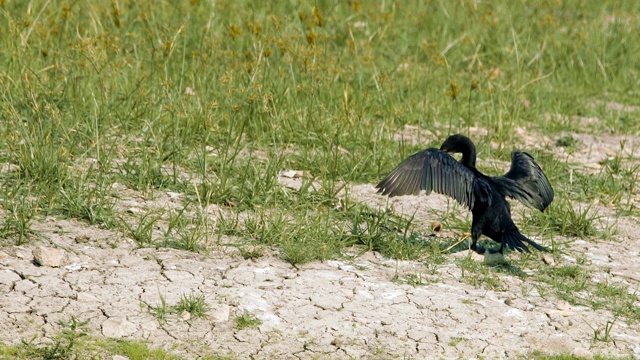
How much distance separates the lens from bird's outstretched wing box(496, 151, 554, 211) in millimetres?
5695

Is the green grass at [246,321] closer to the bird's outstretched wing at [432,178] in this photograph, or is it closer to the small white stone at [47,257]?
the small white stone at [47,257]

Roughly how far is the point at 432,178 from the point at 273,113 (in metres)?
1.98

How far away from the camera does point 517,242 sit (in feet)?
17.6

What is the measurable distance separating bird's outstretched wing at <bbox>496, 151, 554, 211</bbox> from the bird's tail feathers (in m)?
0.30

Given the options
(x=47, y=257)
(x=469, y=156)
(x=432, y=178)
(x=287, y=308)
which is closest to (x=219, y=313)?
(x=287, y=308)

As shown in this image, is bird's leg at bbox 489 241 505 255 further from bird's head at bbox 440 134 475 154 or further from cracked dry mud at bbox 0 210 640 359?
bird's head at bbox 440 134 475 154

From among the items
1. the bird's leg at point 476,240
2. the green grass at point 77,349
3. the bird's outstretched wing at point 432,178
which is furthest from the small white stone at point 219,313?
the bird's leg at point 476,240

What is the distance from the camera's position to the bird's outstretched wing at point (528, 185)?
570cm

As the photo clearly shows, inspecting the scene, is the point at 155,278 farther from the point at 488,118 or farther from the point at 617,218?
the point at 488,118

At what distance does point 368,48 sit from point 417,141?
1188 mm

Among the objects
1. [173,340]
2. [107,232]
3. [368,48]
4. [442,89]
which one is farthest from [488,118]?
[173,340]

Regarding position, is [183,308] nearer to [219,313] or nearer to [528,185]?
[219,313]

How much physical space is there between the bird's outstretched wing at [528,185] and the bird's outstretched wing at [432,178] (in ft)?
0.87

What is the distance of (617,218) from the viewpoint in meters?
6.29
